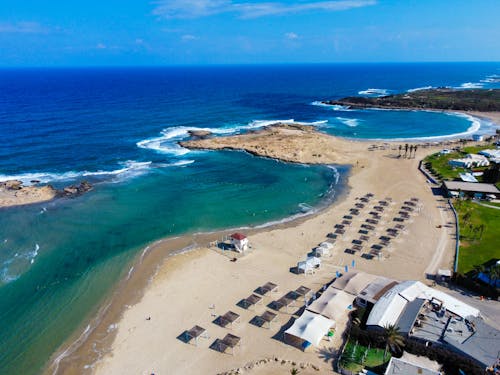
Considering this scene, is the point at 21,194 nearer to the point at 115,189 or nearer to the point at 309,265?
the point at 115,189

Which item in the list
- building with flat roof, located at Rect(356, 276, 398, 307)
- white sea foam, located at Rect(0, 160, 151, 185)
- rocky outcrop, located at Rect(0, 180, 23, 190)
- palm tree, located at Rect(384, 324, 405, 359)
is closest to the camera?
palm tree, located at Rect(384, 324, 405, 359)

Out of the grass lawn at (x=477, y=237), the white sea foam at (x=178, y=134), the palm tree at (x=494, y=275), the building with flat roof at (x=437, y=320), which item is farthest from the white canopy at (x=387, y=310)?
the white sea foam at (x=178, y=134)

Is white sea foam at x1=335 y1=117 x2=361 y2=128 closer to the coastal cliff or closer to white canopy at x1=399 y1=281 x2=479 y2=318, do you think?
the coastal cliff

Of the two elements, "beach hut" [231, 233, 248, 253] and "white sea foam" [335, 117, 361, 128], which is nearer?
"beach hut" [231, 233, 248, 253]

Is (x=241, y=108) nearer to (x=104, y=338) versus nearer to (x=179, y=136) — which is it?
(x=179, y=136)

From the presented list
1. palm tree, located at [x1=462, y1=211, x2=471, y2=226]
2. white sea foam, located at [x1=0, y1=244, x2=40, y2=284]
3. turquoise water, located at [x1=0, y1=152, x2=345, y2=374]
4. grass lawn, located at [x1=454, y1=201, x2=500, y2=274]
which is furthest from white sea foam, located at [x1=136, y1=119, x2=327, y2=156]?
grass lawn, located at [x1=454, y1=201, x2=500, y2=274]

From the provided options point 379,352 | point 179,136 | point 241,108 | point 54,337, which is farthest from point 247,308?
point 241,108

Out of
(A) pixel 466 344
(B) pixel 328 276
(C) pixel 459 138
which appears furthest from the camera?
(C) pixel 459 138
